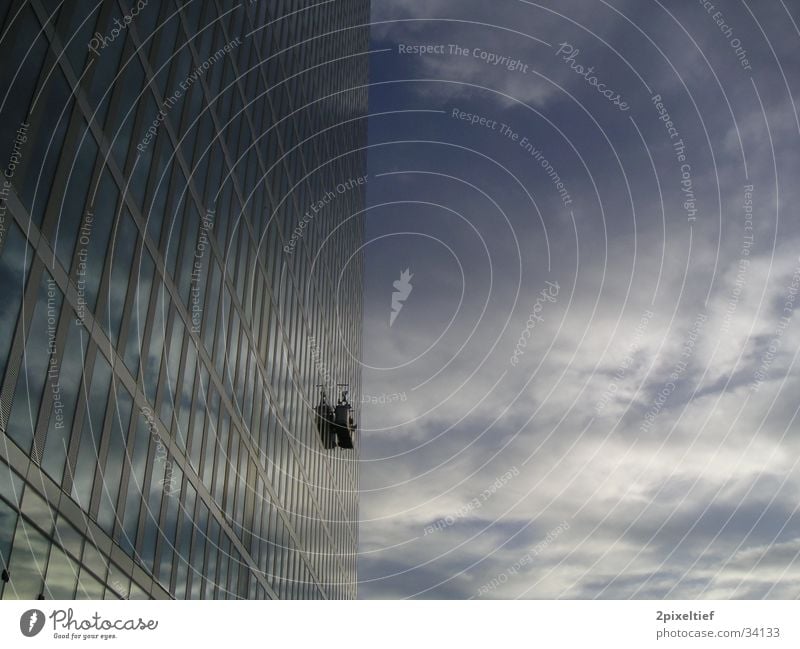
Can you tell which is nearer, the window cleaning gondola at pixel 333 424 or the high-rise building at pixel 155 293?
the high-rise building at pixel 155 293

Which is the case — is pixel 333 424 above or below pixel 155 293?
above

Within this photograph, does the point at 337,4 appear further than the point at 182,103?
Yes

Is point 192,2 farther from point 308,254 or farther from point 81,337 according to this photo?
point 308,254

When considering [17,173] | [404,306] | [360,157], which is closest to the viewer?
[17,173]

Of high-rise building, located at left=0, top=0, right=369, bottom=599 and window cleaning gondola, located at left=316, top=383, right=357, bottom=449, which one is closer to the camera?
high-rise building, located at left=0, top=0, right=369, bottom=599

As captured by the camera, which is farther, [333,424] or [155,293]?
[333,424]

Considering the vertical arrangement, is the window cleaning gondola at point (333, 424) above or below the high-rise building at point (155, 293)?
above

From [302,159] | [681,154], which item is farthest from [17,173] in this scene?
[681,154]

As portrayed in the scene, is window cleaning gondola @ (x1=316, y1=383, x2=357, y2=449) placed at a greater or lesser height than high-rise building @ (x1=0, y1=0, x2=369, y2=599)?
greater
